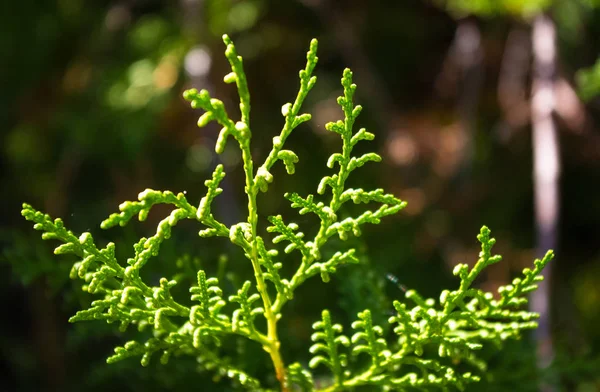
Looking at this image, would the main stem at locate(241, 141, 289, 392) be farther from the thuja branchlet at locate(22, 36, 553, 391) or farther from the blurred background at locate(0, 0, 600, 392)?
the blurred background at locate(0, 0, 600, 392)

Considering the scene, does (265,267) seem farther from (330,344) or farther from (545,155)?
(545,155)

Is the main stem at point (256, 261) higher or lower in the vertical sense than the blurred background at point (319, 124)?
lower

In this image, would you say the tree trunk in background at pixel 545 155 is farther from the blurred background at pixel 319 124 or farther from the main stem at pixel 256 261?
the main stem at pixel 256 261

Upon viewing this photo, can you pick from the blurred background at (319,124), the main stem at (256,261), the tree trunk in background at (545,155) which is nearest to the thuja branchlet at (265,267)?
the main stem at (256,261)

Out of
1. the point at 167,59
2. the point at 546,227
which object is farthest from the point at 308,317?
the point at 167,59

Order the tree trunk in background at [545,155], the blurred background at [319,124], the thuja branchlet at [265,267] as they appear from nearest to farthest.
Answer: the thuja branchlet at [265,267] < the tree trunk in background at [545,155] < the blurred background at [319,124]

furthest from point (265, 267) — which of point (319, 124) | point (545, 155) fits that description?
point (319, 124)

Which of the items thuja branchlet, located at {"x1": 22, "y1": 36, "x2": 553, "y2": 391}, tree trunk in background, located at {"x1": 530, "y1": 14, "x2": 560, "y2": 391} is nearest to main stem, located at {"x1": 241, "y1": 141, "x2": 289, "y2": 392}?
thuja branchlet, located at {"x1": 22, "y1": 36, "x2": 553, "y2": 391}
